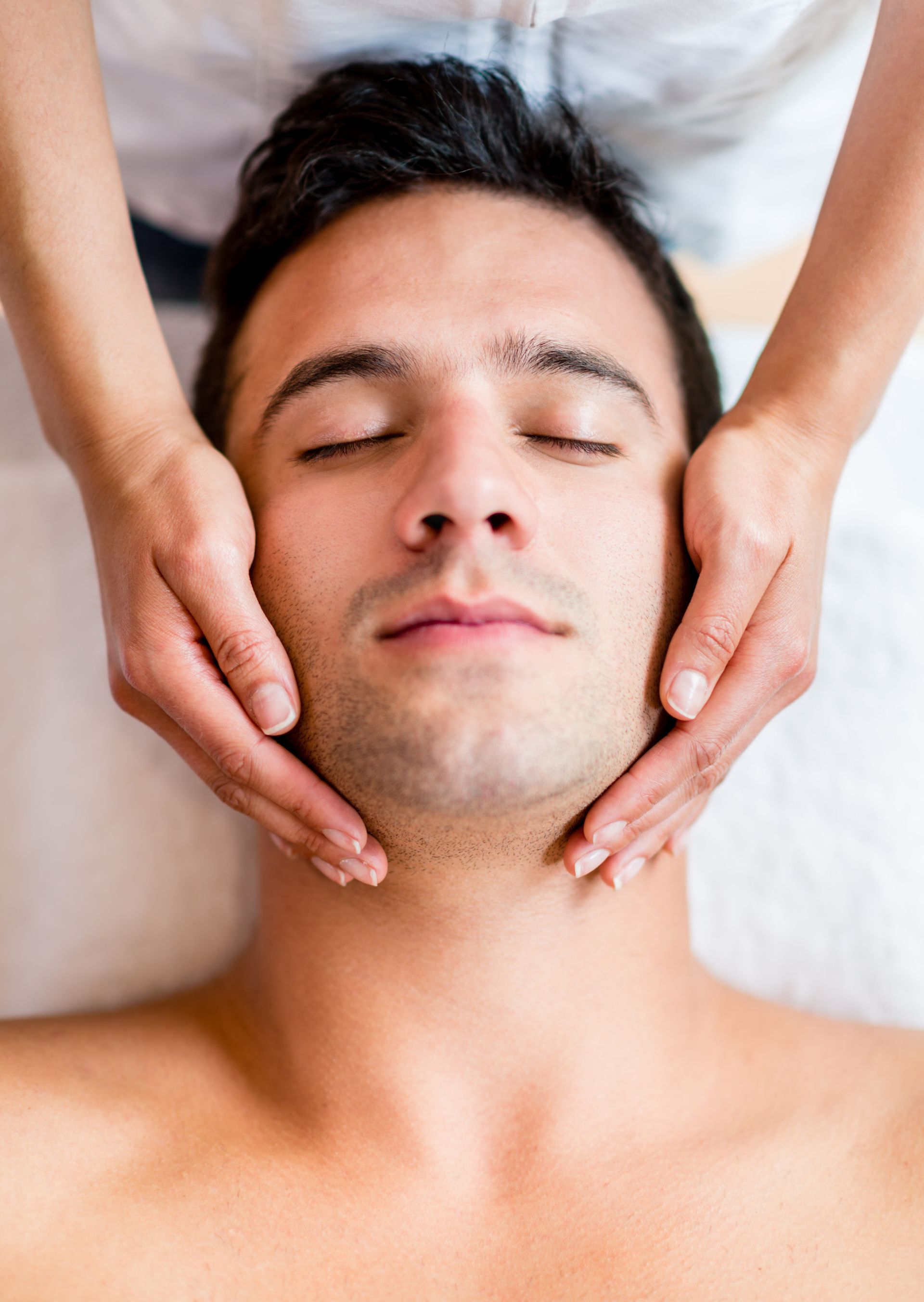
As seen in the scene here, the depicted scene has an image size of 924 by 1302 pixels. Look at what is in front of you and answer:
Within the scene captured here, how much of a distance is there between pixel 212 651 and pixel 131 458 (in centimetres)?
24

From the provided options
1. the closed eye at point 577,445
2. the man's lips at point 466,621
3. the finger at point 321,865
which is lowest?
the finger at point 321,865

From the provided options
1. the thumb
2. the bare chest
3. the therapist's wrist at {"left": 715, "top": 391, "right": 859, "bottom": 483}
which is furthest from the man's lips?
the bare chest

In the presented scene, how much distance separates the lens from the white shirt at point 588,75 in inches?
49.6

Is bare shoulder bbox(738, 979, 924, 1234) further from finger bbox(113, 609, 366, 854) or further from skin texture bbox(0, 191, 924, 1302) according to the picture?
finger bbox(113, 609, 366, 854)

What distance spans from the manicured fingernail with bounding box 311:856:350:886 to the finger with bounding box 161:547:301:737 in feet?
0.51

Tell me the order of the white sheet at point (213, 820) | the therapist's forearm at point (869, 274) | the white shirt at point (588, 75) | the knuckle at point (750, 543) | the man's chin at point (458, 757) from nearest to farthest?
1. the man's chin at point (458, 757)
2. the knuckle at point (750, 543)
3. the therapist's forearm at point (869, 274)
4. the white shirt at point (588, 75)
5. the white sheet at point (213, 820)

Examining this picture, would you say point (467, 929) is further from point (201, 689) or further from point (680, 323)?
point (680, 323)

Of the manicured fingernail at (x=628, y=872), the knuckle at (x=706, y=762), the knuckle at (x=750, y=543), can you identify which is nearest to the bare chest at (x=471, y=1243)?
the manicured fingernail at (x=628, y=872)

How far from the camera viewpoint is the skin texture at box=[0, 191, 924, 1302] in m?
1.00

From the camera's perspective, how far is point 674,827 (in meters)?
1.13

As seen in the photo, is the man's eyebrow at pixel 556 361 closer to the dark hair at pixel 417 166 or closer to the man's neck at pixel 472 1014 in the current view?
the dark hair at pixel 417 166

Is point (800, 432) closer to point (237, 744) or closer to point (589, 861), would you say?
point (589, 861)

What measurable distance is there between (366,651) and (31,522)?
963 mm

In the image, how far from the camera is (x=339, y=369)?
1135 millimetres
